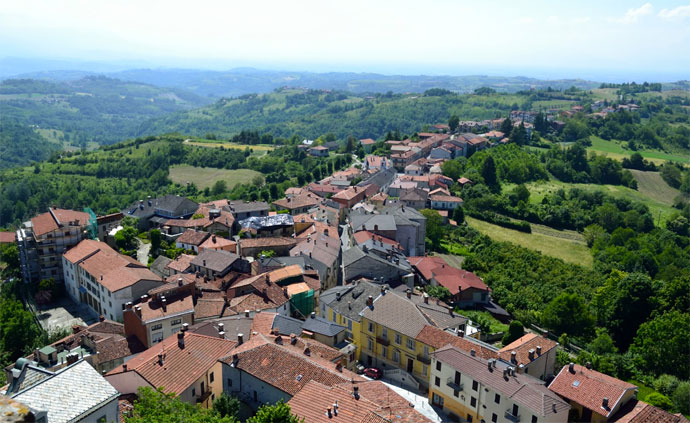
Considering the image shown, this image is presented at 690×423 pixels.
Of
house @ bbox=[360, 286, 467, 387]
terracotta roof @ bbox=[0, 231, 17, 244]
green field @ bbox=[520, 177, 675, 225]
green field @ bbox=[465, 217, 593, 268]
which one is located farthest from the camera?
green field @ bbox=[520, 177, 675, 225]

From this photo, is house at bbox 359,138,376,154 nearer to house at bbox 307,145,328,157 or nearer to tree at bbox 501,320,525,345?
house at bbox 307,145,328,157

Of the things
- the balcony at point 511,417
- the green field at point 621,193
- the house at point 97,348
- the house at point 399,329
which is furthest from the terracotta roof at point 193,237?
the green field at point 621,193

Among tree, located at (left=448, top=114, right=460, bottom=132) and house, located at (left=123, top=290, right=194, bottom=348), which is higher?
tree, located at (left=448, top=114, right=460, bottom=132)

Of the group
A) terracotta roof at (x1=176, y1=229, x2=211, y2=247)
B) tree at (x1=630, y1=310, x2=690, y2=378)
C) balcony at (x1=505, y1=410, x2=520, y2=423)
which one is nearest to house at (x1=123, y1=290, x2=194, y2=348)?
terracotta roof at (x1=176, y1=229, x2=211, y2=247)

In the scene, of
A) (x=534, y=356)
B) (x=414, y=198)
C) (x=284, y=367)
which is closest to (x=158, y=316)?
(x=284, y=367)

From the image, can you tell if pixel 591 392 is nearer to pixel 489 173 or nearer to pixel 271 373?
pixel 271 373

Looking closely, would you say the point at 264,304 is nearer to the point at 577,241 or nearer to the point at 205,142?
the point at 577,241

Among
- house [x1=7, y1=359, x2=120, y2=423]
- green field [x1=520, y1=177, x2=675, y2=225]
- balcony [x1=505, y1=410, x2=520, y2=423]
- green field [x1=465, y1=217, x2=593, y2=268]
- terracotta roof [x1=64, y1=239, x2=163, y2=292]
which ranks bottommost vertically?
green field [x1=465, y1=217, x2=593, y2=268]
